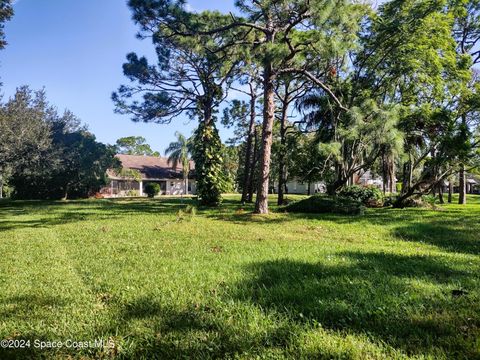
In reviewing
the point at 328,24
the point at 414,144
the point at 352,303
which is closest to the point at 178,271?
the point at 352,303

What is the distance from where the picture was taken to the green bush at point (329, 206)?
13.5 metres

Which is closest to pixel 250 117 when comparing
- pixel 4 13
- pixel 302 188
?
pixel 4 13

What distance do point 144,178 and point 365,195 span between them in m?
33.0

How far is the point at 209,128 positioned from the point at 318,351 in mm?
16309

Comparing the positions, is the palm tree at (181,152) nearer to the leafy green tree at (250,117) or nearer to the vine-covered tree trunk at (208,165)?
the leafy green tree at (250,117)

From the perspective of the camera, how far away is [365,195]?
17984 millimetres

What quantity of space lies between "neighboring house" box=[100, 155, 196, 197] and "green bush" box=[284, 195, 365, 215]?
30586 mm

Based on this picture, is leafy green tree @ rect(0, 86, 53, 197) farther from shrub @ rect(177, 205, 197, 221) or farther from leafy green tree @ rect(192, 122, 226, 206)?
shrub @ rect(177, 205, 197, 221)

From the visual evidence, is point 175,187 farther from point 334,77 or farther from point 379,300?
point 379,300

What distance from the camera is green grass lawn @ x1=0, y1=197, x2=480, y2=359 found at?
260 centimetres

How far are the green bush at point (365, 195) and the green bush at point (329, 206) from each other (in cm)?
366

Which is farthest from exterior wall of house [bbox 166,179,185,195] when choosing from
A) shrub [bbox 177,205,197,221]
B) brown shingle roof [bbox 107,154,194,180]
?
shrub [bbox 177,205,197,221]

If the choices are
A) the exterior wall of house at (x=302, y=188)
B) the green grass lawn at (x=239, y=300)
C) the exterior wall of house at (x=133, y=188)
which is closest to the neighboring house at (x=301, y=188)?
the exterior wall of house at (x=302, y=188)

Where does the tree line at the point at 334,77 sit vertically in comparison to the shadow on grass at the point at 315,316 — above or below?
above
